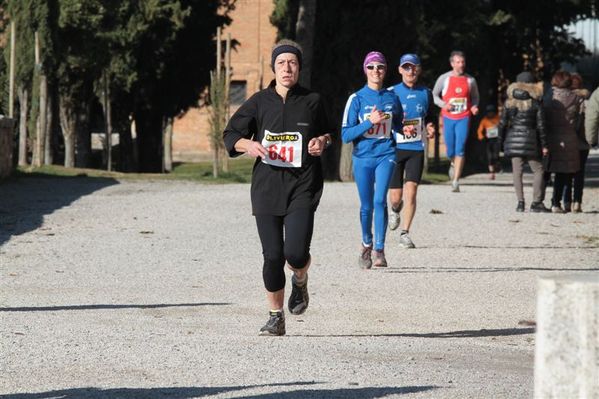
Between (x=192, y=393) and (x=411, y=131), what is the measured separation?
859 centimetres

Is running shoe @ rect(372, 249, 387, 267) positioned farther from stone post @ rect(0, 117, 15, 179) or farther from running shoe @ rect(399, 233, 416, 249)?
stone post @ rect(0, 117, 15, 179)

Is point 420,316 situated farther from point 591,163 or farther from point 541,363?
point 591,163

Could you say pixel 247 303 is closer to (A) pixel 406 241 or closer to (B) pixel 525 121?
(A) pixel 406 241

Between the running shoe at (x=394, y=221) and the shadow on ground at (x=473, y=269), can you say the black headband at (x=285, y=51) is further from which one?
the running shoe at (x=394, y=221)

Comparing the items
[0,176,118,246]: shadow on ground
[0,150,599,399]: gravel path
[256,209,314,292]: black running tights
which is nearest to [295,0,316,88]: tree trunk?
[0,176,118,246]: shadow on ground

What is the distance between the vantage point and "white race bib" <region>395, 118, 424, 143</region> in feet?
50.6

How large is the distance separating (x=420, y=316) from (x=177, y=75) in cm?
2789

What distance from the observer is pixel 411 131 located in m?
15.5

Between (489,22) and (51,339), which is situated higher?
(489,22)

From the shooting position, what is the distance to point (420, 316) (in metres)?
11.1

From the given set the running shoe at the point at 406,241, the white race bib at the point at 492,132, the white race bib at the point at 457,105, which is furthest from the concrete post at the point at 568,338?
the white race bib at the point at 492,132

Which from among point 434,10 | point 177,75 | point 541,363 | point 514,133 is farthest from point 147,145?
point 541,363

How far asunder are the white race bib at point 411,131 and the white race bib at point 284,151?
230 inches

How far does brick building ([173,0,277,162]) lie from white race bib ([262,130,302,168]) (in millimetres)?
51855
